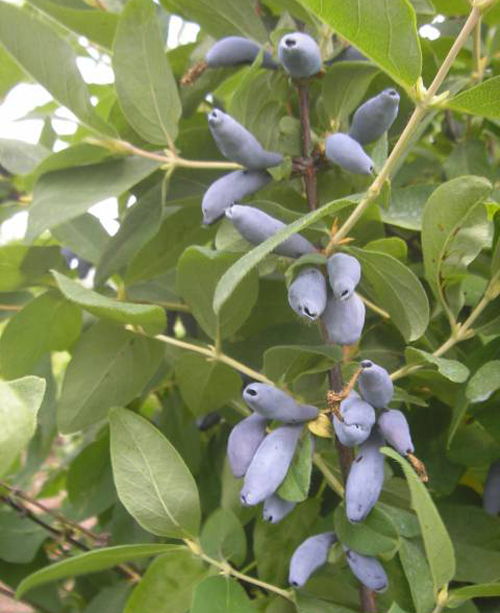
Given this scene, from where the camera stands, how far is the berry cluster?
0.54m

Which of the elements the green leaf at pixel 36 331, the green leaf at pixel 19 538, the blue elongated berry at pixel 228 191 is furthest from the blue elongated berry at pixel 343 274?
the green leaf at pixel 19 538

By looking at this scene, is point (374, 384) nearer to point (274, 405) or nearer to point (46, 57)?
point (274, 405)

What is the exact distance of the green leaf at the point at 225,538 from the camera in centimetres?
71

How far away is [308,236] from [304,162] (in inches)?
3.0

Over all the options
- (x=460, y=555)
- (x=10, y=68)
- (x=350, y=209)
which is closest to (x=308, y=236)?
(x=350, y=209)

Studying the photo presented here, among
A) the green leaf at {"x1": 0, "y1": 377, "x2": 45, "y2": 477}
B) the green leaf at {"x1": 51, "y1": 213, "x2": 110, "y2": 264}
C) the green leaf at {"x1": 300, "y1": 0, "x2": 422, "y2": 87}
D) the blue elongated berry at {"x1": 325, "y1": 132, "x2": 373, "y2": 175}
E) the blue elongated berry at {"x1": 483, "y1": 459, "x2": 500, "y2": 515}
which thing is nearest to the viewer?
the green leaf at {"x1": 0, "y1": 377, "x2": 45, "y2": 477}

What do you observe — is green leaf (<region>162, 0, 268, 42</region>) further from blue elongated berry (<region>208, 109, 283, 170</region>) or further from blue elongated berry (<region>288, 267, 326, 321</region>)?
blue elongated berry (<region>288, 267, 326, 321</region>)

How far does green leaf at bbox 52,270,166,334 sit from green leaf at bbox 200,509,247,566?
197 mm

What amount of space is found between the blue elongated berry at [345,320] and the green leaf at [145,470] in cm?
16

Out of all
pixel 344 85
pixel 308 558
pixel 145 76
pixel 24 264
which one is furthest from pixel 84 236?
pixel 308 558

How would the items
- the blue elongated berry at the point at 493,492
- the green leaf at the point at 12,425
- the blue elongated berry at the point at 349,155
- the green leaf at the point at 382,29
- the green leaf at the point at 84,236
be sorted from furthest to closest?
→ 1. the green leaf at the point at 84,236
2. the blue elongated berry at the point at 493,492
3. the blue elongated berry at the point at 349,155
4. the green leaf at the point at 382,29
5. the green leaf at the point at 12,425

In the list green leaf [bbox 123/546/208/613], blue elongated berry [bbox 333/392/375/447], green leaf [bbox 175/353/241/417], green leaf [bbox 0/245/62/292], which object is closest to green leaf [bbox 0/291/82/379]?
green leaf [bbox 0/245/62/292]

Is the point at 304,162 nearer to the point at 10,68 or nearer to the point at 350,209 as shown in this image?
the point at 350,209

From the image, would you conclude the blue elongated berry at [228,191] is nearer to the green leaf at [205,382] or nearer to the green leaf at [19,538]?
the green leaf at [205,382]
